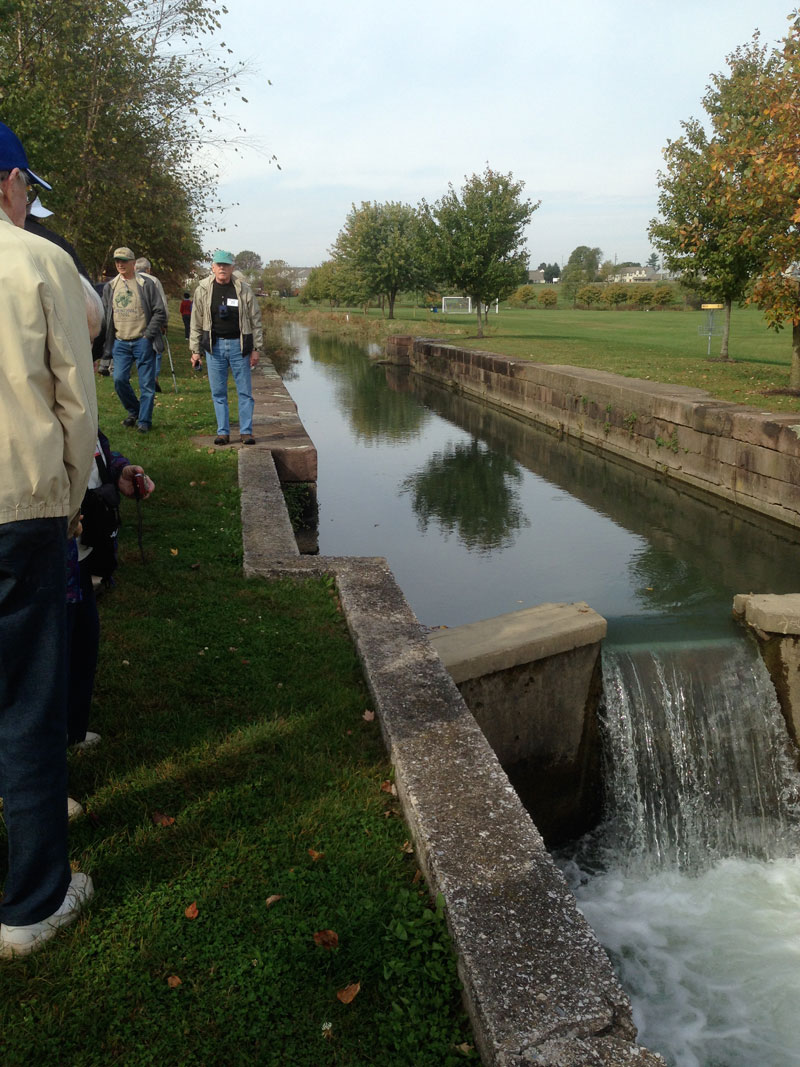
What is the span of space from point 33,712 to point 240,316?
6829 millimetres

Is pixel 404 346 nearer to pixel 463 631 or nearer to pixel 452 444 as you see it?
pixel 452 444

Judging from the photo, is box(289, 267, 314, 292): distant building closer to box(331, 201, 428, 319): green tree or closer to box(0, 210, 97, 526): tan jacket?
box(331, 201, 428, 319): green tree

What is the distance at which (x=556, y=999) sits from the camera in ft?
6.63

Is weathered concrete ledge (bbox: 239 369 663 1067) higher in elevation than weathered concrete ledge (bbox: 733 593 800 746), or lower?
higher

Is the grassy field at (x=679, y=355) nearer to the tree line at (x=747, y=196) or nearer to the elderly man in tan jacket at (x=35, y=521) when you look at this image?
the tree line at (x=747, y=196)

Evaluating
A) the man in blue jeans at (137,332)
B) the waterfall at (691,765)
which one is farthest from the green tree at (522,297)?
the waterfall at (691,765)

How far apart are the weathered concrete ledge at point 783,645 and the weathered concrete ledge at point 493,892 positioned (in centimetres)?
324

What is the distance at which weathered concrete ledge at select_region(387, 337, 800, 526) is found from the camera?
9.71m

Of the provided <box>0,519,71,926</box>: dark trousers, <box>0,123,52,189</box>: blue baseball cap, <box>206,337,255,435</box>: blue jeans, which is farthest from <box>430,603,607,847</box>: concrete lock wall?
<box>206,337,255,435</box>: blue jeans

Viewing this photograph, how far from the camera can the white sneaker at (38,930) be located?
86.3 inches

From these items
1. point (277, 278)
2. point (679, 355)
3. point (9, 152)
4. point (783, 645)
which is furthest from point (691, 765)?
point (277, 278)

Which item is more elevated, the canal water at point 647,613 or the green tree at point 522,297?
the green tree at point 522,297

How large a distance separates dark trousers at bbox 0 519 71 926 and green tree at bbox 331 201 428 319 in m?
57.4

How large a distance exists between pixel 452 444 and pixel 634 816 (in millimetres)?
10704
